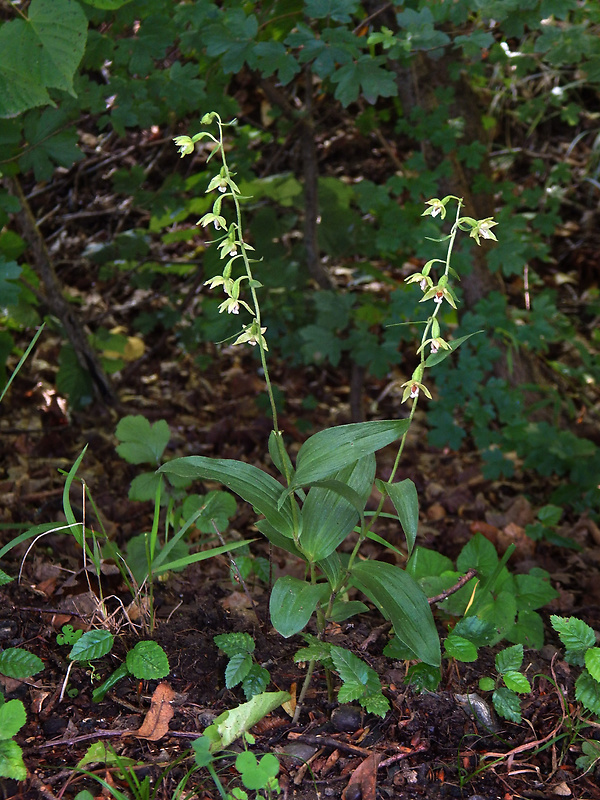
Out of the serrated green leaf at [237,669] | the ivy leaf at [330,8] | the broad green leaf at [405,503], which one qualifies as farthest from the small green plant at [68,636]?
the ivy leaf at [330,8]

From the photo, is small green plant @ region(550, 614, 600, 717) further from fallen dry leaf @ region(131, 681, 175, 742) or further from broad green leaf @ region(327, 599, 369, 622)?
fallen dry leaf @ region(131, 681, 175, 742)

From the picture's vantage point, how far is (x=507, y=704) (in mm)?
1386

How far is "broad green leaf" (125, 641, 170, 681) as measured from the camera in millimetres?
1373

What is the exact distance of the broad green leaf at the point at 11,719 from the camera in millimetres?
1164

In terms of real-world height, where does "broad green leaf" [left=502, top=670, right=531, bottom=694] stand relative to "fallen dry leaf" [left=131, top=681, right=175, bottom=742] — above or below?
below

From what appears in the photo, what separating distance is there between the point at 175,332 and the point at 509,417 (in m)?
1.92

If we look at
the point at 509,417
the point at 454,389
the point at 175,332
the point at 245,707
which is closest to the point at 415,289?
the point at 454,389

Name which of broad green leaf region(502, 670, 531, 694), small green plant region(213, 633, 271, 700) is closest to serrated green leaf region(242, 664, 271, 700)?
small green plant region(213, 633, 271, 700)

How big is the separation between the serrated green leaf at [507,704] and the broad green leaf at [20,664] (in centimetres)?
86

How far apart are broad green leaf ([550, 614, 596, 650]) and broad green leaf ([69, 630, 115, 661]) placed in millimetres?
856

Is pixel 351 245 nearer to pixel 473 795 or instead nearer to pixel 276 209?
pixel 276 209

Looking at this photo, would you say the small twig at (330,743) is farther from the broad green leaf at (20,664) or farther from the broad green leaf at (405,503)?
A: the broad green leaf at (20,664)

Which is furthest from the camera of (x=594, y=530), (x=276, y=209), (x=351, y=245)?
(x=276, y=209)

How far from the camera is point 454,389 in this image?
284 centimetres
